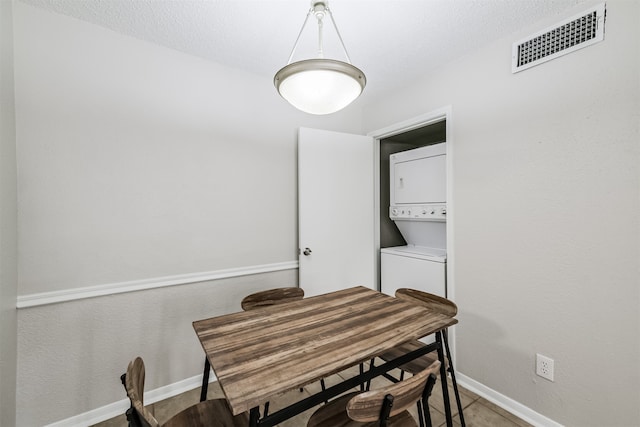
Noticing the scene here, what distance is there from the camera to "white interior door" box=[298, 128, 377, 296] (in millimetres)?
2494

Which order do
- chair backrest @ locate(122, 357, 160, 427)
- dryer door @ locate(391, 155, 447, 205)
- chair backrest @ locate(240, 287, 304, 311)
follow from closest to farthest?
1. chair backrest @ locate(122, 357, 160, 427)
2. chair backrest @ locate(240, 287, 304, 311)
3. dryer door @ locate(391, 155, 447, 205)

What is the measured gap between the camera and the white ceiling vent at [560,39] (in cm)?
150

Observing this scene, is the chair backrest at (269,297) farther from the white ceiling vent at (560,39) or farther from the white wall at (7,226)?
the white ceiling vent at (560,39)

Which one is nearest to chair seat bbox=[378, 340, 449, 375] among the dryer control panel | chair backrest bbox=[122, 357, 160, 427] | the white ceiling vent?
chair backrest bbox=[122, 357, 160, 427]

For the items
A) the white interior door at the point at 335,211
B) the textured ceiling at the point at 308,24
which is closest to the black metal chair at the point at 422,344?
the white interior door at the point at 335,211

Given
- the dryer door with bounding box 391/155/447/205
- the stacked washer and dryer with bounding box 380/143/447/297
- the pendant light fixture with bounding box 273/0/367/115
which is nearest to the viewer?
the pendant light fixture with bounding box 273/0/367/115

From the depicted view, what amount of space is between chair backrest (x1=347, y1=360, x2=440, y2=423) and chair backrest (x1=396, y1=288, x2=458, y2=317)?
A: 73 centimetres

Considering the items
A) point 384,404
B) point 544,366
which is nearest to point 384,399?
point 384,404

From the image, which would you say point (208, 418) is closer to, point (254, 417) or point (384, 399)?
point (254, 417)

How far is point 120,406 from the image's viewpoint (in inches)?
72.7

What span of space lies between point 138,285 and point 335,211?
163 centimetres

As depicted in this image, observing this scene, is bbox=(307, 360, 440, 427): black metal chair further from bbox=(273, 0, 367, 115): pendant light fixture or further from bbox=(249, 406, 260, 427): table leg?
bbox=(273, 0, 367, 115): pendant light fixture

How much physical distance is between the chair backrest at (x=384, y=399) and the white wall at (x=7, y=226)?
167 cm

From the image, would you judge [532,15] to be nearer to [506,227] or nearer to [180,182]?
[506,227]
